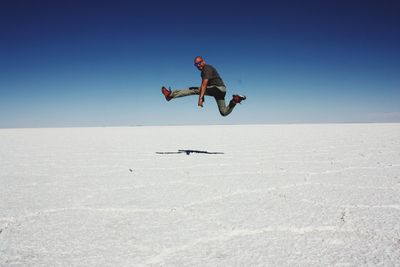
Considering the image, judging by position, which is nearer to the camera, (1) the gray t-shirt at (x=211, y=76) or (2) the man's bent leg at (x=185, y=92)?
(1) the gray t-shirt at (x=211, y=76)

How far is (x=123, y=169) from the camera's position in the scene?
11.5 feet

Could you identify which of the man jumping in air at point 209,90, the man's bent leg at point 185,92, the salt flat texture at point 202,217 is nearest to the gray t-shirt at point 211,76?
the man jumping in air at point 209,90

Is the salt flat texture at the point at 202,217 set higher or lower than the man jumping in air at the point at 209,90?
lower

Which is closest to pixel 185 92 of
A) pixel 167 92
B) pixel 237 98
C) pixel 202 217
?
pixel 167 92

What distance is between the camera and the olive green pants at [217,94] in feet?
14.7

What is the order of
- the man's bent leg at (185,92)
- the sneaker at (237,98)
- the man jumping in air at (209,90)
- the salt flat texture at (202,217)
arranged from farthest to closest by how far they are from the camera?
the man's bent leg at (185,92) → the sneaker at (237,98) → the man jumping in air at (209,90) → the salt flat texture at (202,217)

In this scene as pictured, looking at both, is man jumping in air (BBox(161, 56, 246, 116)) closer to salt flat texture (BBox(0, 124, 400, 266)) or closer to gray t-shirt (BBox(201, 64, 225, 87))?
gray t-shirt (BBox(201, 64, 225, 87))

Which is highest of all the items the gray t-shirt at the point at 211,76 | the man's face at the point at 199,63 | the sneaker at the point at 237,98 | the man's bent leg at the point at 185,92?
the man's face at the point at 199,63

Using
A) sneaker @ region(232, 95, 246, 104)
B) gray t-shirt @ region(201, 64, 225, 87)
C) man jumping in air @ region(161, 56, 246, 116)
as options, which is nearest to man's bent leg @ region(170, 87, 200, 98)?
man jumping in air @ region(161, 56, 246, 116)

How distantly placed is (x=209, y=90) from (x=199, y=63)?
13.9 inches

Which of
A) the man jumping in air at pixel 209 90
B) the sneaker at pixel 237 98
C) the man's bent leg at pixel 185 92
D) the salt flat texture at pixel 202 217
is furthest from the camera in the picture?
the man's bent leg at pixel 185 92

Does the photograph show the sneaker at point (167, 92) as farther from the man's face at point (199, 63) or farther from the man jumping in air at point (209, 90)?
the man's face at point (199, 63)

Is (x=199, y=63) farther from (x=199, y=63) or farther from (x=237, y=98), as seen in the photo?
(x=237, y=98)

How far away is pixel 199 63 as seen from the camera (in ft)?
14.4
